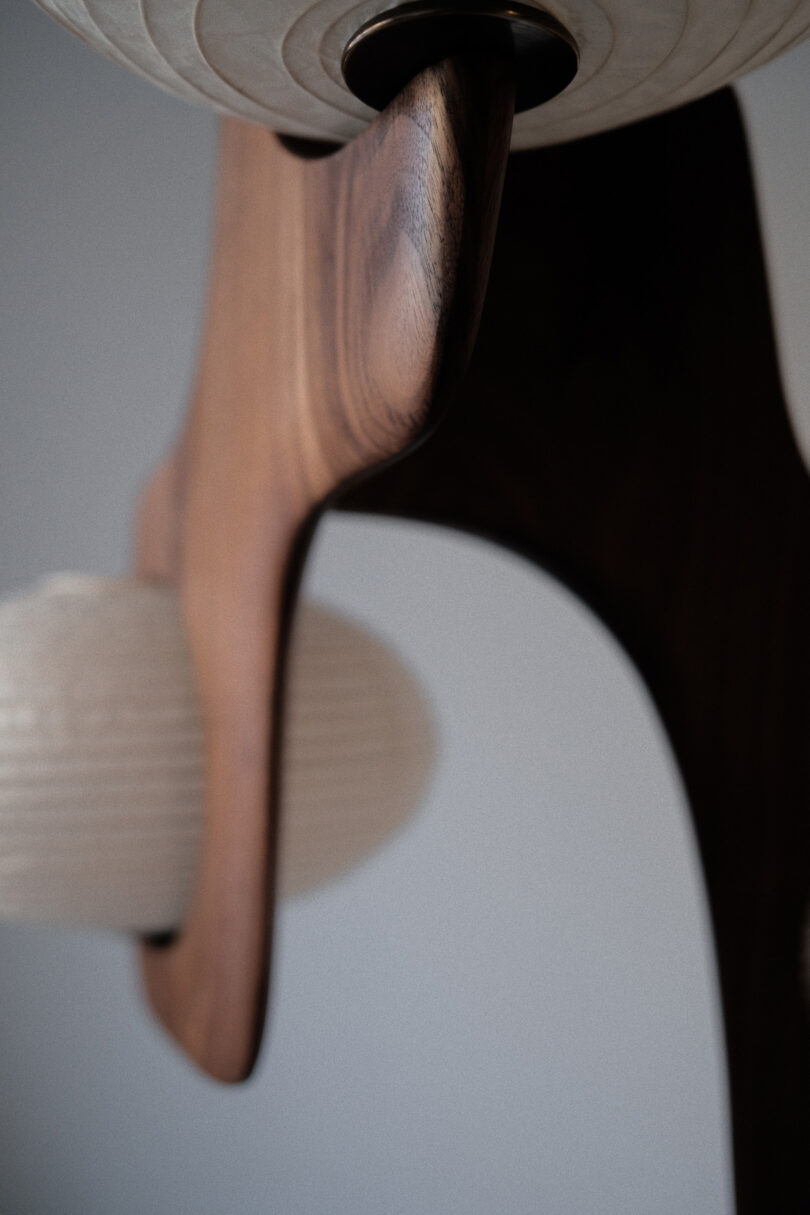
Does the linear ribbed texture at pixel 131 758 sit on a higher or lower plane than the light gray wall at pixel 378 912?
higher

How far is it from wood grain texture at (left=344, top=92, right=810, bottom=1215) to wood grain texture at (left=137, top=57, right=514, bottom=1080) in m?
0.06

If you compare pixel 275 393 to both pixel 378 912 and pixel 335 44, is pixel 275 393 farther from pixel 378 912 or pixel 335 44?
pixel 378 912

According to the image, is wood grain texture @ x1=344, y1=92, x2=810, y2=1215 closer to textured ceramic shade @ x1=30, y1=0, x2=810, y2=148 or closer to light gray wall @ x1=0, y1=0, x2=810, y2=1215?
textured ceramic shade @ x1=30, y1=0, x2=810, y2=148

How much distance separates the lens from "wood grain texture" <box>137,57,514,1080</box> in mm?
224

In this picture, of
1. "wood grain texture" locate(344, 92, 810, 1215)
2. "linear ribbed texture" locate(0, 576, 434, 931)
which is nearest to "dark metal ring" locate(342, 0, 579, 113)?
"wood grain texture" locate(344, 92, 810, 1215)

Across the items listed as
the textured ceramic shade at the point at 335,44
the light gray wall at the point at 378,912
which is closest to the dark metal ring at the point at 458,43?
the textured ceramic shade at the point at 335,44

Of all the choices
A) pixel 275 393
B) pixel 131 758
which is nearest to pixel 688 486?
pixel 275 393

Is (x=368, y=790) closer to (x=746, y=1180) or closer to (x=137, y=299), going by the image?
(x=746, y=1180)

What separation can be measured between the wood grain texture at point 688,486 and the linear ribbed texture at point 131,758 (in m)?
0.16

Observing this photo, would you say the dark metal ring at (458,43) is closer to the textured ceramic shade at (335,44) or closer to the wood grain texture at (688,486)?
the textured ceramic shade at (335,44)

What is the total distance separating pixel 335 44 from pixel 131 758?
1.09ft

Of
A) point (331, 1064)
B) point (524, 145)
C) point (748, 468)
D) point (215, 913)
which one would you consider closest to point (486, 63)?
point (524, 145)

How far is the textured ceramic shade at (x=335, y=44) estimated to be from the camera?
20 cm

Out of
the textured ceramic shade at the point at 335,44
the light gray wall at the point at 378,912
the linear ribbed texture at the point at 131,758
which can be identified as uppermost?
the textured ceramic shade at the point at 335,44
